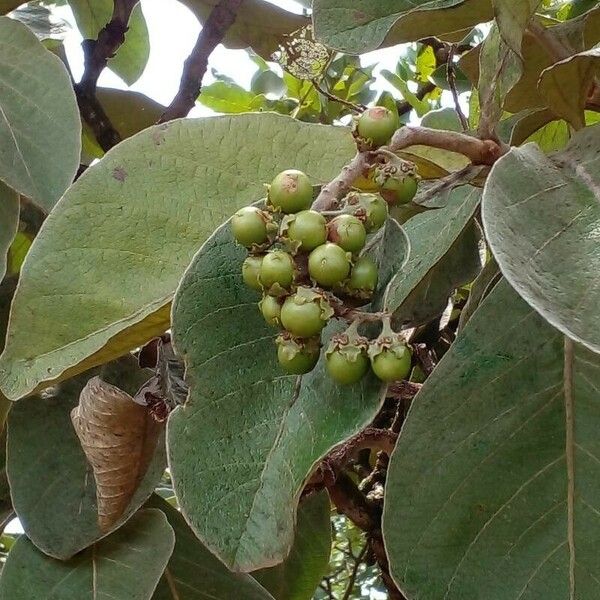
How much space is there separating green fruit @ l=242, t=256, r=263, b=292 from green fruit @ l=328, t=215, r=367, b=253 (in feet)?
0.14

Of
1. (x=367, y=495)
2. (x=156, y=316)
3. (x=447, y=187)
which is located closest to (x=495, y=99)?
(x=447, y=187)

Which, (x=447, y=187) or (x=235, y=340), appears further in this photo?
(x=447, y=187)

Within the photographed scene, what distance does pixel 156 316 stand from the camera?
575 millimetres

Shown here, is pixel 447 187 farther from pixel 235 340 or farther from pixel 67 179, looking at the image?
pixel 67 179

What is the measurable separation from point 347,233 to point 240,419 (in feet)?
0.42

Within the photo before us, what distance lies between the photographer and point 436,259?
0.59m

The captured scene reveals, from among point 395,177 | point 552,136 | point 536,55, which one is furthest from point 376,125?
point 552,136

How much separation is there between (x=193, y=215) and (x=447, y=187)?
Answer: 173mm

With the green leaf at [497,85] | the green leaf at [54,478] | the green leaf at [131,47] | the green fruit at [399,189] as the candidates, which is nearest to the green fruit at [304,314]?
the green fruit at [399,189]

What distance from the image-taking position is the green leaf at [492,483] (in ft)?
1.96

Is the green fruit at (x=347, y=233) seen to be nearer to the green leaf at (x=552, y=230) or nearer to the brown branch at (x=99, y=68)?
the green leaf at (x=552, y=230)

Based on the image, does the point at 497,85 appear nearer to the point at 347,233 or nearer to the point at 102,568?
the point at 347,233

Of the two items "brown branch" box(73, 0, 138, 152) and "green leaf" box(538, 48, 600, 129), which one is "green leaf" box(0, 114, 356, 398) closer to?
"green leaf" box(538, 48, 600, 129)

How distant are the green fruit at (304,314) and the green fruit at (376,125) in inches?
4.4
